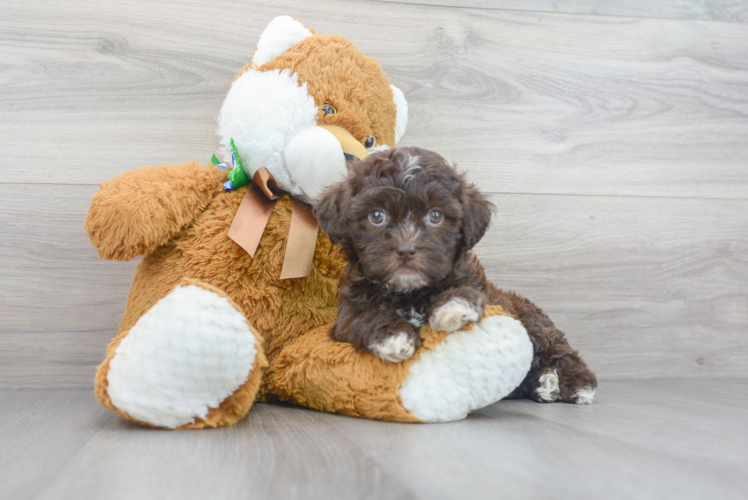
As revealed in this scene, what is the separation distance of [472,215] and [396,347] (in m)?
0.30

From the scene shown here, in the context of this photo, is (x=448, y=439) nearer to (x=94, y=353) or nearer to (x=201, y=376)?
(x=201, y=376)

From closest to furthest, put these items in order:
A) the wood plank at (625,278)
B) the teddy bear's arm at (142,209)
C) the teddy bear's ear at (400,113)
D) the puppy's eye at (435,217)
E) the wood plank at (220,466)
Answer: the wood plank at (220,466)
the puppy's eye at (435,217)
the teddy bear's arm at (142,209)
the teddy bear's ear at (400,113)
the wood plank at (625,278)

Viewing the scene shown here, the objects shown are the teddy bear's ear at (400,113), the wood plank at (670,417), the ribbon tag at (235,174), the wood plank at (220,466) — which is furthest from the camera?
the teddy bear's ear at (400,113)

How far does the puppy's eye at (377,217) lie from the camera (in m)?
1.12

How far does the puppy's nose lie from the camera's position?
1064 millimetres

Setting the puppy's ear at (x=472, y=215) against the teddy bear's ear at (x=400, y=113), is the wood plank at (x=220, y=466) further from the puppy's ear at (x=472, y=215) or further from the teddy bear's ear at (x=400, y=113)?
the teddy bear's ear at (x=400, y=113)

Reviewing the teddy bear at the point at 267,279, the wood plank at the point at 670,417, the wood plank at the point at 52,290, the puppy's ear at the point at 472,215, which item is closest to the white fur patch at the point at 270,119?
the teddy bear at the point at 267,279

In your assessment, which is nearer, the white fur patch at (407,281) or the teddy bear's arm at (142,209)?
the white fur patch at (407,281)

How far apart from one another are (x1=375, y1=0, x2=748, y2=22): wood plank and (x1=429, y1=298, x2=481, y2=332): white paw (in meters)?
1.14

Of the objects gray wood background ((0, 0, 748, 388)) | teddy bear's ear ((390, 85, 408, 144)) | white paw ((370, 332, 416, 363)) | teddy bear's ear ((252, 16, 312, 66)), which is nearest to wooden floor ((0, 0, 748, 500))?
gray wood background ((0, 0, 748, 388))

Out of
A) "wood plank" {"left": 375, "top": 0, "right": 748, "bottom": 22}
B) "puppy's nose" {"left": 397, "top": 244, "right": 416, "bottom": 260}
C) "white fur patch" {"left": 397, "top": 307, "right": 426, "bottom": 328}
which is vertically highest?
"wood plank" {"left": 375, "top": 0, "right": 748, "bottom": 22}

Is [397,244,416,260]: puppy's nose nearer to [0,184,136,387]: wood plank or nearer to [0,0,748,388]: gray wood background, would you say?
[0,0,748,388]: gray wood background

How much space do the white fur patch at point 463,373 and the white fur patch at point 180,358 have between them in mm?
326

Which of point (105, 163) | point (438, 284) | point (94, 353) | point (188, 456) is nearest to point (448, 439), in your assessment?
point (438, 284)
